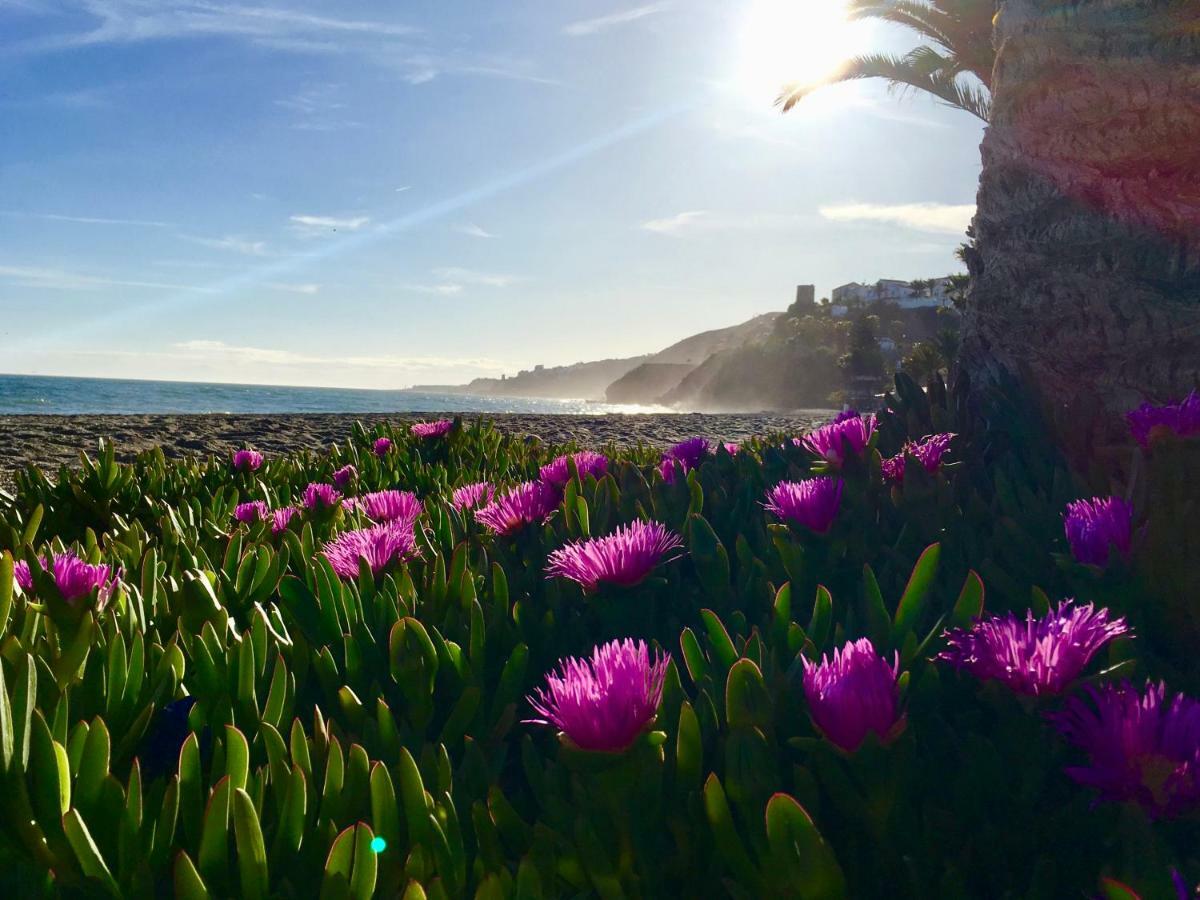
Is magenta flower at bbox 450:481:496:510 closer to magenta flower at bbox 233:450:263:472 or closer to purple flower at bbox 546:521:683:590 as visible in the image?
purple flower at bbox 546:521:683:590

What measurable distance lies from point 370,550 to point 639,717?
3.10 ft

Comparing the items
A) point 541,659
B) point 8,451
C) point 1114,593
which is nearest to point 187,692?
point 541,659

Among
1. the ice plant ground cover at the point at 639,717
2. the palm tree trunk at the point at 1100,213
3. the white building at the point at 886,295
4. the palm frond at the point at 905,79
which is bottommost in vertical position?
the ice plant ground cover at the point at 639,717

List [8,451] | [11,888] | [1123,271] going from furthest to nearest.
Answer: [8,451], [1123,271], [11,888]

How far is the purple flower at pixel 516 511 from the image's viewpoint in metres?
1.78

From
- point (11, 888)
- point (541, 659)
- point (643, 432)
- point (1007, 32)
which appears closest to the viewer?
point (11, 888)

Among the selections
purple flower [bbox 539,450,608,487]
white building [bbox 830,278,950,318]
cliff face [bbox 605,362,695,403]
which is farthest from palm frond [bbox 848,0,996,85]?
cliff face [bbox 605,362,695,403]

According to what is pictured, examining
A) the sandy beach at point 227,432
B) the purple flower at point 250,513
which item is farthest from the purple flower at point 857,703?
the sandy beach at point 227,432

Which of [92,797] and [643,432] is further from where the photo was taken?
[643,432]

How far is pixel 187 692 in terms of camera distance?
3.74 ft

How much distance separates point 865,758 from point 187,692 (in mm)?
906

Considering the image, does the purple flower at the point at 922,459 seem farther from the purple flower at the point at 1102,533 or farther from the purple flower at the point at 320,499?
the purple flower at the point at 320,499

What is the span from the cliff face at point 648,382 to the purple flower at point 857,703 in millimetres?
127929

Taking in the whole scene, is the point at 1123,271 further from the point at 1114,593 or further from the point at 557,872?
the point at 557,872
